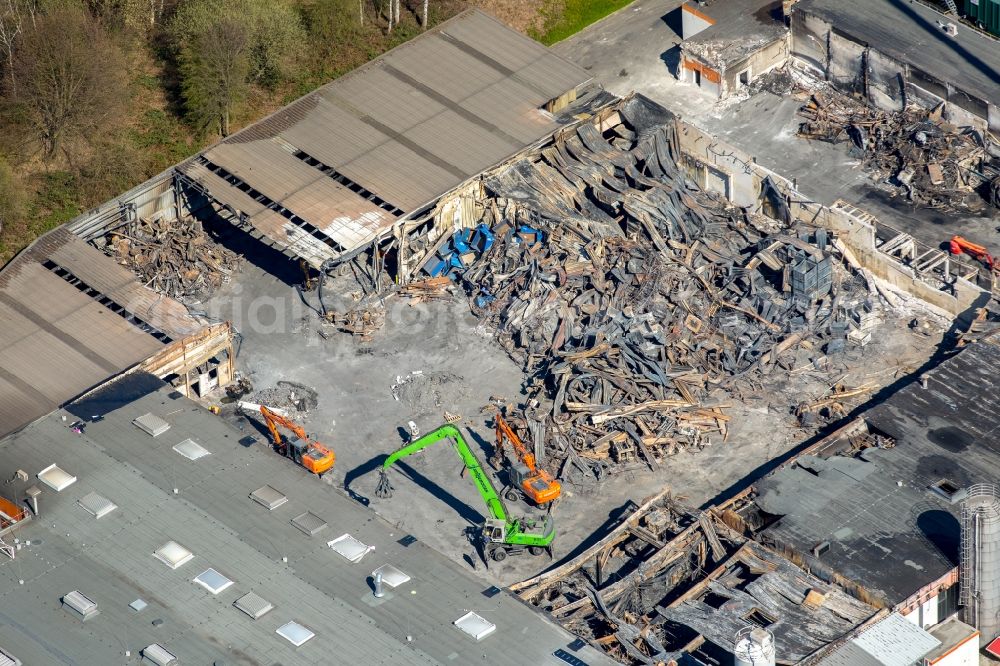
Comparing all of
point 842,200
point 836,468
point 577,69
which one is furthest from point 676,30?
point 836,468

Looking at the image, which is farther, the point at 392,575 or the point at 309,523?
the point at 309,523

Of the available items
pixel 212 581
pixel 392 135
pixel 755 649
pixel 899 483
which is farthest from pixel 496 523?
pixel 392 135

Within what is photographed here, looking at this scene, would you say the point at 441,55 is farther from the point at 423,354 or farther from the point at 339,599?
the point at 339,599

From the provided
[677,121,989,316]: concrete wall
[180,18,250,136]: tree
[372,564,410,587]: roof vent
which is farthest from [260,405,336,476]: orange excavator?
[677,121,989,316]: concrete wall

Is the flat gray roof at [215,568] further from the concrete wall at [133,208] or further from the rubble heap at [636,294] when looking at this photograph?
the concrete wall at [133,208]

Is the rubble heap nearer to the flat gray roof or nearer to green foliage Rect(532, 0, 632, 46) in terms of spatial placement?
the flat gray roof

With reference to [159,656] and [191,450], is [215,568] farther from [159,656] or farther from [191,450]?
[191,450]
